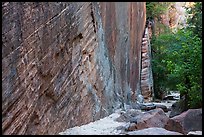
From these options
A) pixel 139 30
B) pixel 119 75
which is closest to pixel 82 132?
pixel 119 75

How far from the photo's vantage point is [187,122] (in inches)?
355

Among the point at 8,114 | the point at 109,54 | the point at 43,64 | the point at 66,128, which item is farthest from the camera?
the point at 109,54

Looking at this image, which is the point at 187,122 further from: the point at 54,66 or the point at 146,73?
the point at 146,73

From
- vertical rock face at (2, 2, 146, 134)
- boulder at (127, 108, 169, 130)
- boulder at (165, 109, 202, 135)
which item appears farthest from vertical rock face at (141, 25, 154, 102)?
boulder at (127, 108, 169, 130)

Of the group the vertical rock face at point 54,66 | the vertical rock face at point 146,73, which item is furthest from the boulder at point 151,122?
the vertical rock face at point 146,73

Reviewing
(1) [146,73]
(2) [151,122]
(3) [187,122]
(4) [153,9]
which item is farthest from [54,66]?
(4) [153,9]

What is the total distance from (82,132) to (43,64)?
7.02 ft

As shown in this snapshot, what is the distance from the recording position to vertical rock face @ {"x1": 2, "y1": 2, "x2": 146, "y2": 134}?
603 cm

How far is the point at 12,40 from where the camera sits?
19.6 ft

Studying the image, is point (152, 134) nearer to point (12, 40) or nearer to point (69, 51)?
point (12, 40)

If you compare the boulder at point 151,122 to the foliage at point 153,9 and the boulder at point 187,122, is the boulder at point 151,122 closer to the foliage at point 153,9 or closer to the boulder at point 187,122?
the boulder at point 187,122

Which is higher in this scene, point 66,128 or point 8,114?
point 8,114

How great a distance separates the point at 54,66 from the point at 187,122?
385 cm

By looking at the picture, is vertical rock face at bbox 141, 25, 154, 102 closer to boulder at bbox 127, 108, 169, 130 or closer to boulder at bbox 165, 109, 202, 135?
boulder at bbox 165, 109, 202, 135
